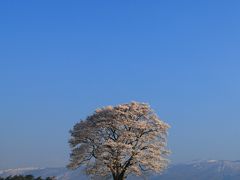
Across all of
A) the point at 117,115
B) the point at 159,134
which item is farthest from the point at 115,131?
the point at 159,134

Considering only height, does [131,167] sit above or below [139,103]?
below

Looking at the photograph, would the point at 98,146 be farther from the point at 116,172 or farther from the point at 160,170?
the point at 160,170

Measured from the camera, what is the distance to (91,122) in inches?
3054

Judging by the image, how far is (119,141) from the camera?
75562mm

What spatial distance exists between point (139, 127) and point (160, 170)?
7.76 m

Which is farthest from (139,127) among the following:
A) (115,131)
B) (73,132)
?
(73,132)

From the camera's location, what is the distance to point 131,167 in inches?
3029

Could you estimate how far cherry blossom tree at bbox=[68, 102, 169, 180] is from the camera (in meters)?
75.8

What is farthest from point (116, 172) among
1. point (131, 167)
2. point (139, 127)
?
point (139, 127)

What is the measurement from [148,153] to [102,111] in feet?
30.9

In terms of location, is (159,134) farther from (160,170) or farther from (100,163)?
(100,163)

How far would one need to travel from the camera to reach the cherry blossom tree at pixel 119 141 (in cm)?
7575

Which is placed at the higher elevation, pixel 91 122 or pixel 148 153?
pixel 91 122

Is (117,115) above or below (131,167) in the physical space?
above
